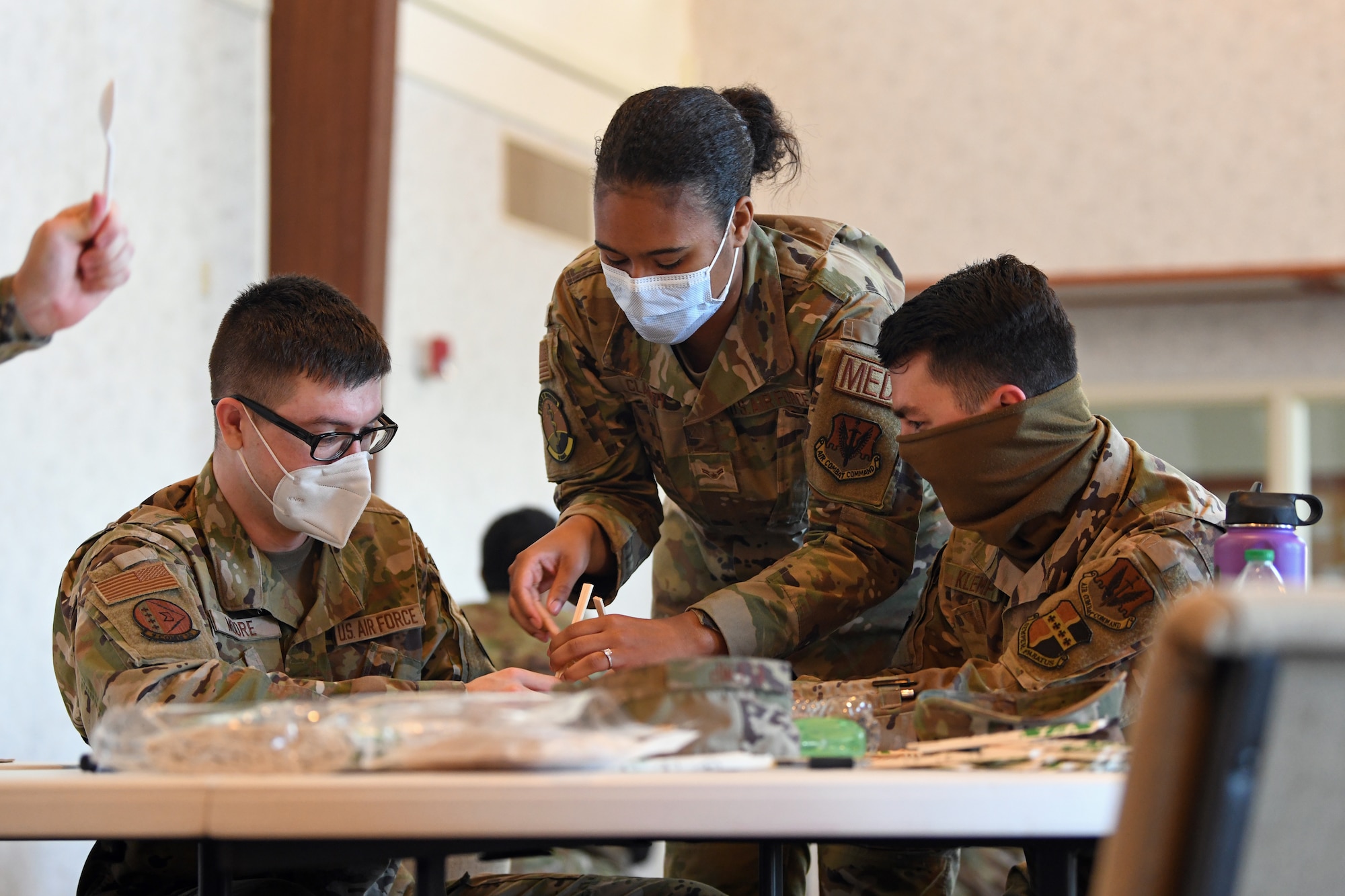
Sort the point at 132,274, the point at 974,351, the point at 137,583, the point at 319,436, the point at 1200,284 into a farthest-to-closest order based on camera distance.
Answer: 1. the point at 1200,284
2. the point at 132,274
3. the point at 319,436
4. the point at 974,351
5. the point at 137,583

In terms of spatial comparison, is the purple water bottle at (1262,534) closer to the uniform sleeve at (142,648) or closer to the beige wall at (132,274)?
the uniform sleeve at (142,648)

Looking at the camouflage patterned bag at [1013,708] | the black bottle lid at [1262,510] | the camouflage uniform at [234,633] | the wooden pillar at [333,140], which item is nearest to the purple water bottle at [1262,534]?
the black bottle lid at [1262,510]

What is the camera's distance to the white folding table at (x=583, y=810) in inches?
32.9

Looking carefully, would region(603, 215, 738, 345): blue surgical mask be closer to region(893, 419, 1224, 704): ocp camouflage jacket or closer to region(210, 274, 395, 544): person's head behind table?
region(210, 274, 395, 544): person's head behind table

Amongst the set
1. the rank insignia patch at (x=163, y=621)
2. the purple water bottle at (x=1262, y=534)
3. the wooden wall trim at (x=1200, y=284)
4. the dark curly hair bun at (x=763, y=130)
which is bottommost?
the rank insignia patch at (x=163, y=621)

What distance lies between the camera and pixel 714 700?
3.49 feet

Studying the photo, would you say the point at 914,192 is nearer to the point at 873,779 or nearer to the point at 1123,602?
the point at 1123,602

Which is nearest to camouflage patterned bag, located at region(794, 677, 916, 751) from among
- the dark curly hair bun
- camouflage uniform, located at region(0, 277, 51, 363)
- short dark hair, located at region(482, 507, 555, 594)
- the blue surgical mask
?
the blue surgical mask

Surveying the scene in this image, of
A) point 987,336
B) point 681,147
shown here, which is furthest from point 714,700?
point 681,147

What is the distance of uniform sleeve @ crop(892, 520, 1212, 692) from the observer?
147cm

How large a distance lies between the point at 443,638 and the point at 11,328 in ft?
2.24

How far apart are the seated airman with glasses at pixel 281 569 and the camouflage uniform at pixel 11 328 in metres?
0.25

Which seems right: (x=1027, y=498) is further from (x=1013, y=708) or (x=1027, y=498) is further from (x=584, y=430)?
(x=584, y=430)

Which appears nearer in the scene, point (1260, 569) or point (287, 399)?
point (1260, 569)
